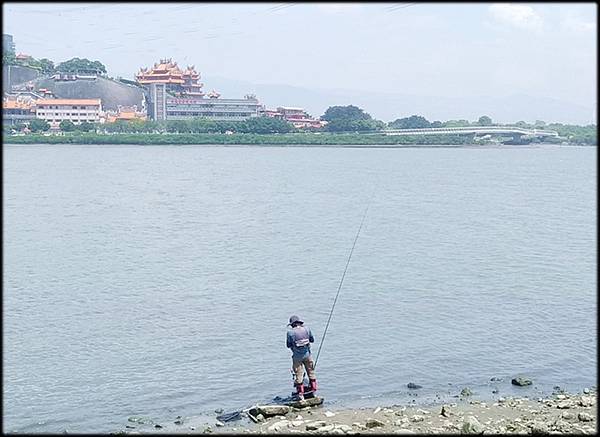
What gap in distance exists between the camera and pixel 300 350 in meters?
7.39

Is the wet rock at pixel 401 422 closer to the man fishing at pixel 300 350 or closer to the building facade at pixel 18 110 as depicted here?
the man fishing at pixel 300 350

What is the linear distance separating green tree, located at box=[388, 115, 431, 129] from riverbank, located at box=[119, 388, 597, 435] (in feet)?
221

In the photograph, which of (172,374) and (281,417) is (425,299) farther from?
(281,417)

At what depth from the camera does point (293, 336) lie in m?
7.31

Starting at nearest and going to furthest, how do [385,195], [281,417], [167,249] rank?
[281,417] < [167,249] < [385,195]

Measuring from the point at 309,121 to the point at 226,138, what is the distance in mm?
9226

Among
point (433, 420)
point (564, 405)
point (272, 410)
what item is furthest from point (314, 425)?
point (564, 405)

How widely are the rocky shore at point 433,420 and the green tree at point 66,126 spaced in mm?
52757

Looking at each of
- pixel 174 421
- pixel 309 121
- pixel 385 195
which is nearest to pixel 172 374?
pixel 174 421

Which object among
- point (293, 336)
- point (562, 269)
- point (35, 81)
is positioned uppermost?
point (35, 81)

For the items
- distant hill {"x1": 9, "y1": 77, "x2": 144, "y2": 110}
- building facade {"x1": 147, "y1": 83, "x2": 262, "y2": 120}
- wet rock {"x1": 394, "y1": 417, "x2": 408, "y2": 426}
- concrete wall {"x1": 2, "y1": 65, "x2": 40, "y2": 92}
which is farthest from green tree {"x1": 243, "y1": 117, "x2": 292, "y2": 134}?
wet rock {"x1": 394, "y1": 417, "x2": 408, "y2": 426}

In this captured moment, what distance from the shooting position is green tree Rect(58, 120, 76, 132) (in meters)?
57.3

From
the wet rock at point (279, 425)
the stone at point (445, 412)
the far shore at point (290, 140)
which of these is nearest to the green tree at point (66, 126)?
the far shore at point (290, 140)

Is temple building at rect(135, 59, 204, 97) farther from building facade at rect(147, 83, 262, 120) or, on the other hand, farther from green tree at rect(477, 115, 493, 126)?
green tree at rect(477, 115, 493, 126)
